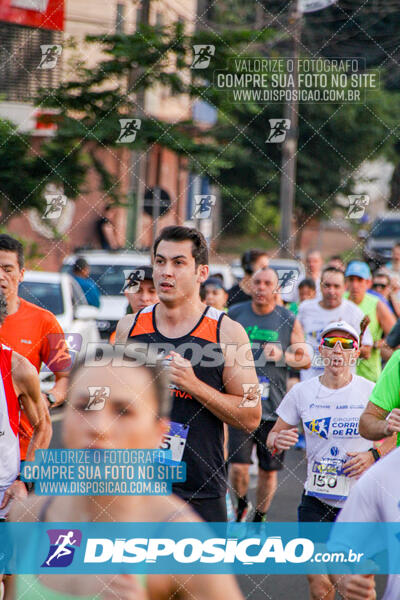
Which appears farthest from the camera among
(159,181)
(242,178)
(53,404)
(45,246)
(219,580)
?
(242,178)

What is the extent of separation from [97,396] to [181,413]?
1949 millimetres

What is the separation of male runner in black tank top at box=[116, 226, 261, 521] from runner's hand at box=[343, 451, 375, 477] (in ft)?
2.51

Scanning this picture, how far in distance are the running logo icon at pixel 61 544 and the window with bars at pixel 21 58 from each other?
16649mm

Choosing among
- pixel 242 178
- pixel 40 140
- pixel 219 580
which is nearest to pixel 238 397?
pixel 219 580

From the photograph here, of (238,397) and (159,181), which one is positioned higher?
(159,181)

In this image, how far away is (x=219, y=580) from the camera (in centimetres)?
230

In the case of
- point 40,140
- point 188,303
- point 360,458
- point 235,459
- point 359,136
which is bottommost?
point 235,459

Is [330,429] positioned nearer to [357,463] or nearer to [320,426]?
[320,426]

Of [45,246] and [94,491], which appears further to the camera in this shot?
[45,246]

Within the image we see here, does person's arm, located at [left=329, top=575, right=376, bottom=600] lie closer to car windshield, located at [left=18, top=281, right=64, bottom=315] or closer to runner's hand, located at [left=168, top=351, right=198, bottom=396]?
runner's hand, located at [left=168, top=351, right=198, bottom=396]

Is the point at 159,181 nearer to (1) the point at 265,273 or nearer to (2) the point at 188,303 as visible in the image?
(1) the point at 265,273

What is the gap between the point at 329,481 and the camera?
4965 millimetres

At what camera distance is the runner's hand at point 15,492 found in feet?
13.6

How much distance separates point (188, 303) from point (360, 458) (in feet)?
4.38
